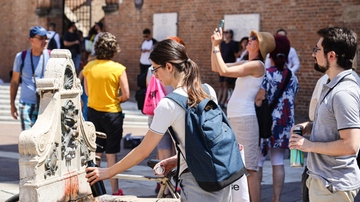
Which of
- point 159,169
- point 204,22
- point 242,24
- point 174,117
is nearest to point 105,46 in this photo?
point 159,169

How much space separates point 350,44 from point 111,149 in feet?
12.8

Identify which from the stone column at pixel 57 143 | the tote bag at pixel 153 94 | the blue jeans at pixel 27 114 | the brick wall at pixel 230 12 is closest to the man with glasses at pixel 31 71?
the blue jeans at pixel 27 114

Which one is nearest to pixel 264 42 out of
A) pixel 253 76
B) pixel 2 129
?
pixel 253 76

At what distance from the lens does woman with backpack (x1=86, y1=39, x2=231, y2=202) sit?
148 inches

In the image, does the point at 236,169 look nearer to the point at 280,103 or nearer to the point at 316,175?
the point at 316,175

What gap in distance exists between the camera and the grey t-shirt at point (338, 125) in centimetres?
386

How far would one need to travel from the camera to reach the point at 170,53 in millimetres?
3912

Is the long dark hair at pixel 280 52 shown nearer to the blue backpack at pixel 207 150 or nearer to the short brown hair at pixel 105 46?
the short brown hair at pixel 105 46

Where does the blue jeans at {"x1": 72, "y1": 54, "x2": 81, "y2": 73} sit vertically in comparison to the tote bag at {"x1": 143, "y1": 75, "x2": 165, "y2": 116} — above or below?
below

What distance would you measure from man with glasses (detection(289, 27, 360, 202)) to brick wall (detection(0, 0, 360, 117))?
12.4 metres

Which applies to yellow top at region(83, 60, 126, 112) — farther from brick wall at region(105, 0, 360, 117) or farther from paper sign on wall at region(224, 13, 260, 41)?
paper sign on wall at region(224, 13, 260, 41)

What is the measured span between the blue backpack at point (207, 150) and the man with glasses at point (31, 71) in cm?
441

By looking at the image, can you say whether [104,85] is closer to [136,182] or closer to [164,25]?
[136,182]

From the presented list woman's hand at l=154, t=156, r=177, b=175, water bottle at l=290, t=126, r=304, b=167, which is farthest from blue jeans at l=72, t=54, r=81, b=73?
water bottle at l=290, t=126, r=304, b=167
